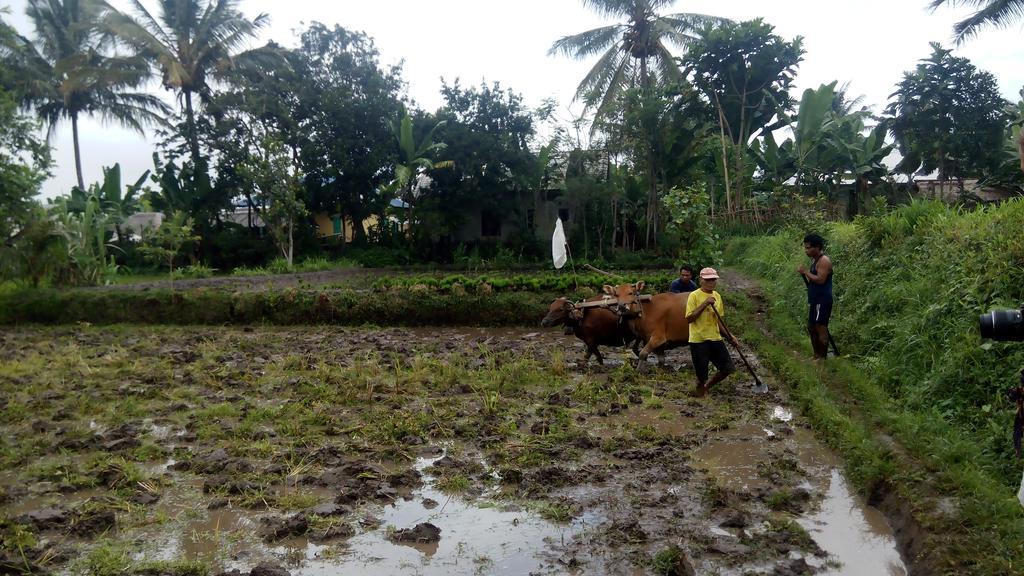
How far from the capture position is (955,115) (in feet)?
80.0

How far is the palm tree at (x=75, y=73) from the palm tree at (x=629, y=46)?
17.3 metres

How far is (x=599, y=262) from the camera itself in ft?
80.2

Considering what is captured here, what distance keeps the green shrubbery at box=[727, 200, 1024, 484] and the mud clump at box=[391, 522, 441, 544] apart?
159 inches

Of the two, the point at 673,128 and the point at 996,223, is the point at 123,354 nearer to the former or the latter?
the point at 996,223

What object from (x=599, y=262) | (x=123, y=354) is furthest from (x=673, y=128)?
(x=123, y=354)

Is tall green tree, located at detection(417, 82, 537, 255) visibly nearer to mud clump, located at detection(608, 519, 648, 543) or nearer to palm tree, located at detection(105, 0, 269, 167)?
palm tree, located at detection(105, 0, 269, 167)

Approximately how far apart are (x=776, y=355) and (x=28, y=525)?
8.65m

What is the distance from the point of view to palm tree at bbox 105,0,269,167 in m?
27.1

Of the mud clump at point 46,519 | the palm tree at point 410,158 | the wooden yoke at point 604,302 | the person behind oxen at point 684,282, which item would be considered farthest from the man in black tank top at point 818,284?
the palm tree at point 410,158

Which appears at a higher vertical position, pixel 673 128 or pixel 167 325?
pixel 673 128

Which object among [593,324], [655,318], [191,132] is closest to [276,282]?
[191,132]

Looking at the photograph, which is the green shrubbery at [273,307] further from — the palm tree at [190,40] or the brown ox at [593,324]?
the palm tree at [190,40]

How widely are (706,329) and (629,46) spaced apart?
23216 mm

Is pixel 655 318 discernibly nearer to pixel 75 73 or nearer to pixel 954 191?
pixel 954 191
